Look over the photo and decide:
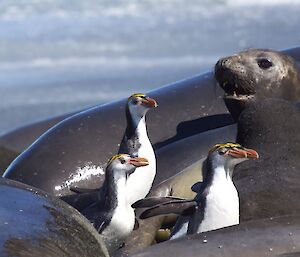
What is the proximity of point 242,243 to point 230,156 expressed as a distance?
1329 mm

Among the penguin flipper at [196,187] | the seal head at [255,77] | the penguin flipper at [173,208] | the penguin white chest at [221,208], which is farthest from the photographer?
the seal head at [255,77]

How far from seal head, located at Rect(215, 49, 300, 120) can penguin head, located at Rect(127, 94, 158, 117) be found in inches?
17.3

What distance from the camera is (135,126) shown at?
6.76m

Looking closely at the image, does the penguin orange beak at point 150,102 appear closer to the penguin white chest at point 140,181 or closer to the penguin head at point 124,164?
the penguin white chest at point 140,181

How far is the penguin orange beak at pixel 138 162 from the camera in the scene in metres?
5.91

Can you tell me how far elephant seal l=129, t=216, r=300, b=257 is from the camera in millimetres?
3926

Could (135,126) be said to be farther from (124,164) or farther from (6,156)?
(6,156)

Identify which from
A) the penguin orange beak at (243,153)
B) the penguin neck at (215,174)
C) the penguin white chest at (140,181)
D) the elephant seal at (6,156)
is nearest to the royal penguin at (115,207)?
the penguin white chest at (140,181)

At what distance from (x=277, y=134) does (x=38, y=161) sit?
6.65ft

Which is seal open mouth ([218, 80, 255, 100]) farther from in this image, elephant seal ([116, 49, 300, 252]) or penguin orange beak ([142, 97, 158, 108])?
penguin orange beak ([142, 97, 158, 108])

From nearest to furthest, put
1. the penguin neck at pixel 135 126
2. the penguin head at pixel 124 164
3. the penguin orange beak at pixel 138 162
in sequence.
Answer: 1. the penguin head at pixel 124 164
2. the penguin orange beak at pixel 138 162
3. the penguin neck at pixel 135 126

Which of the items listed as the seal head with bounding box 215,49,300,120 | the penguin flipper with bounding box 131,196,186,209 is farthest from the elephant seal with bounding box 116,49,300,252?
the penguin flipper with bounding box 131,196,186,209

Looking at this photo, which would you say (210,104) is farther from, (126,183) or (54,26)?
(54,26)

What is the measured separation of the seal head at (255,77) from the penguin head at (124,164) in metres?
0.92
